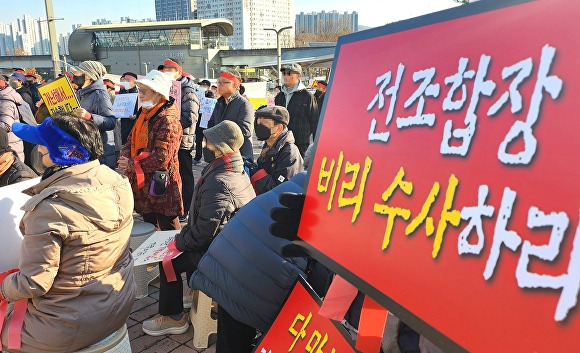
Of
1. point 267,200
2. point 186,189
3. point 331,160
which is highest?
point 331,160

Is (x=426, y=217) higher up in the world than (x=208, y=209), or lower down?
higher up

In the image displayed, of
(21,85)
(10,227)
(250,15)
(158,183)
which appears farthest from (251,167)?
(250,15)

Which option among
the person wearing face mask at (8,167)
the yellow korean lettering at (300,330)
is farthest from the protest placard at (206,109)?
the yellow korean lettering at (300,330)

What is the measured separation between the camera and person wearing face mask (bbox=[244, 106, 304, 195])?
355 cm

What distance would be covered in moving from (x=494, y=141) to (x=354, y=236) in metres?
0.40

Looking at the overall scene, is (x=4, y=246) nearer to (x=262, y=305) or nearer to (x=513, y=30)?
(x=262, y=305)

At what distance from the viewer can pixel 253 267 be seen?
1.94m

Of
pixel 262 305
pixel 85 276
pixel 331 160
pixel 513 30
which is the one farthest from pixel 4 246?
pixel 513 30

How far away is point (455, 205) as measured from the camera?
31.1 inches

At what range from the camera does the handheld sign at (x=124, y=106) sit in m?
5.31

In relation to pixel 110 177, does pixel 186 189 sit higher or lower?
lower

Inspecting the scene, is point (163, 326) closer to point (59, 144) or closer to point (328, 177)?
point (59, 144)

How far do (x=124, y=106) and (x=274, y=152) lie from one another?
2.73 m

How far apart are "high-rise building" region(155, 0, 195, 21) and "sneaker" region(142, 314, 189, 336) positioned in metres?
144
